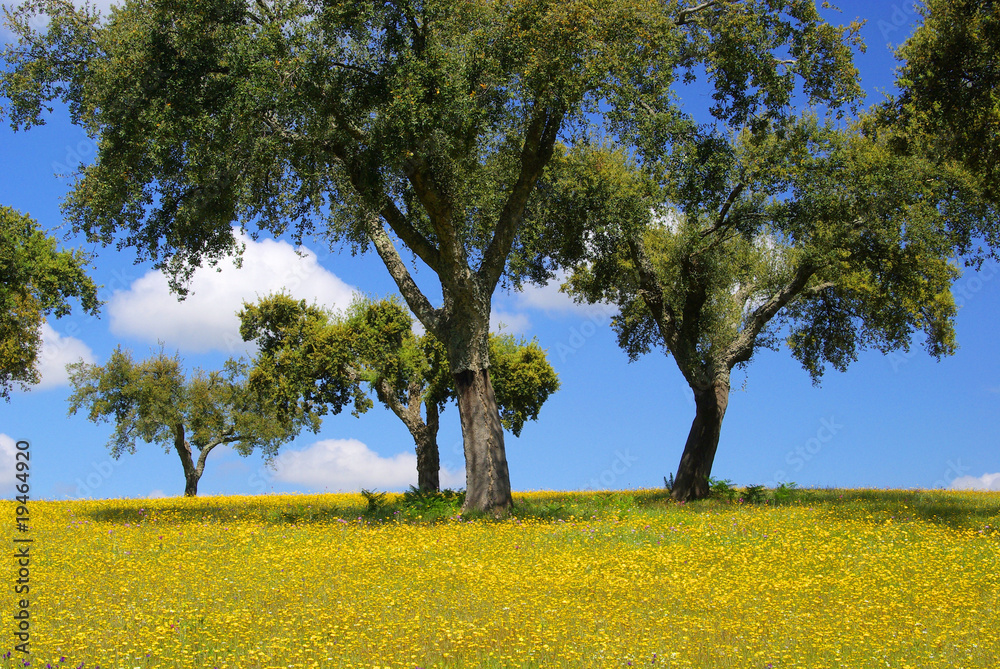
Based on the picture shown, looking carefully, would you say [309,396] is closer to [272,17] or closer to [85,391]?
[85,391]

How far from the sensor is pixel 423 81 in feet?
58.3

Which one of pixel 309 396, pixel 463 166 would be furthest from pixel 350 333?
pixel 463 166

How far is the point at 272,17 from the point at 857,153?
18.6 meters

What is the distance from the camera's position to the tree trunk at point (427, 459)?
3347cm

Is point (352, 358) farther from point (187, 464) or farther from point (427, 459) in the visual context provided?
point (187, 464)

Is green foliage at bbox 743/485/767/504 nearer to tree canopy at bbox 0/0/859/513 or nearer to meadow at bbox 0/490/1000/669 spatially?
meadow at bbox 0/490/1000/669

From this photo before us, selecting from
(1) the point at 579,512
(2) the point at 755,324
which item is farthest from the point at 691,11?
(1) the point at 579,512

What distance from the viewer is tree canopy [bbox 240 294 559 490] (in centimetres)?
3388

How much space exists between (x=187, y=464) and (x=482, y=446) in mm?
30604

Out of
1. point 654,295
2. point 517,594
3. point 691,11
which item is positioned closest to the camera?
point 517,594

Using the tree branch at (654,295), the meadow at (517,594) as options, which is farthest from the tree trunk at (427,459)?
the meadow at (517,594)

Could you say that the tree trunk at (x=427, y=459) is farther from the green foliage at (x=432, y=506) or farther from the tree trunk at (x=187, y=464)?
the tree trunk at (x=187, y=464)

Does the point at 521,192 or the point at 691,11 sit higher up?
the point at 691,11

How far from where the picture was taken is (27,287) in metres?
34.5
